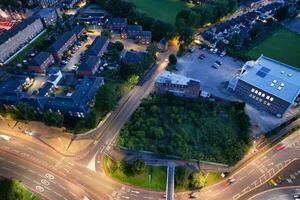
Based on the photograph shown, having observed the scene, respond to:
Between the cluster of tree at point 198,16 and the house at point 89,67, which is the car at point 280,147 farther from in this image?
the house at point 89,67

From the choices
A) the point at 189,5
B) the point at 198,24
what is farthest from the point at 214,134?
the point at 189,5

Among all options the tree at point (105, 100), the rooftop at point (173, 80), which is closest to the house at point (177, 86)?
the rooftop at point (173, 80)

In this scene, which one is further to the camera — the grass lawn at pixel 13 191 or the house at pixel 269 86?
the house at pixel 269 86

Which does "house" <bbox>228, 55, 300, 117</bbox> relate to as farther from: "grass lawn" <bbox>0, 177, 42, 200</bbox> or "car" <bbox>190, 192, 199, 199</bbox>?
"grass lawn" <bbox>0, 177, 42, 200</bbox>

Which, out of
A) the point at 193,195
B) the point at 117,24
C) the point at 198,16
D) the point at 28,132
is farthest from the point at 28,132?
the point at 198,16

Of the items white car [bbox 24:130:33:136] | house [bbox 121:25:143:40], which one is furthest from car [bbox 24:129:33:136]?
house [bbox 121:25:143:40]

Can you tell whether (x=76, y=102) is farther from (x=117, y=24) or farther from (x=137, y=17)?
(x=137, y=17)

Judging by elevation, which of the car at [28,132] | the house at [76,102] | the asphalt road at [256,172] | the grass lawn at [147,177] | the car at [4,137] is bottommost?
the car at [4,137]
